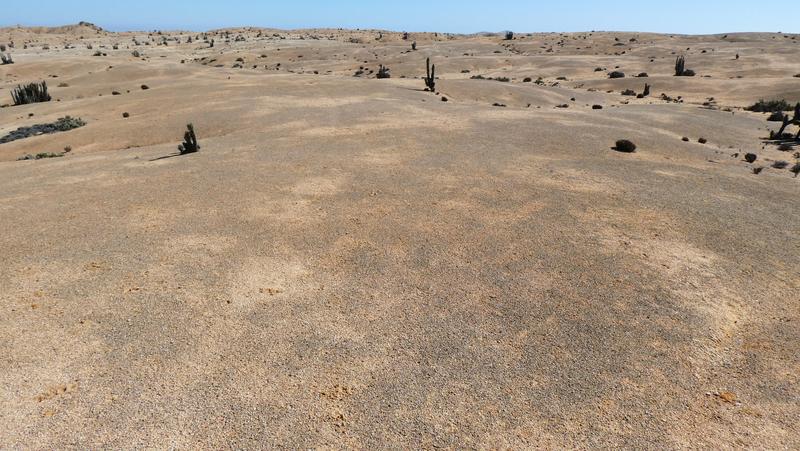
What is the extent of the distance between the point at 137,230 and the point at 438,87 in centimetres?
3107

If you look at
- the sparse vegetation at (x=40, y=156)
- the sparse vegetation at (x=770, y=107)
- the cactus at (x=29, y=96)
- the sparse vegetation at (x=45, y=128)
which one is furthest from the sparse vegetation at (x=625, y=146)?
the cactus at (x=29, y=96)

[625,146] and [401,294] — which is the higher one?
[625,146]

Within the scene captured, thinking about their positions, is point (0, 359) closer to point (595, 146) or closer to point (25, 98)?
point (595, 146)

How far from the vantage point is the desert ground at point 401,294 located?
653 centimetres

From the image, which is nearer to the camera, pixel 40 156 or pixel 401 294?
pixel 401 294

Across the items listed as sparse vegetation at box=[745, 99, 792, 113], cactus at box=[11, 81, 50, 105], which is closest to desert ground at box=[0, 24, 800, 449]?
sparse vegetation at box=[745, 99, 792, 113]

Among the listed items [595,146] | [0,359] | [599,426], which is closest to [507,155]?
[595,146]

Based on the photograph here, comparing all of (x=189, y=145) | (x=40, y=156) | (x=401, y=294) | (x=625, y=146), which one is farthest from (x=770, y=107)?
(x=40, y=156)

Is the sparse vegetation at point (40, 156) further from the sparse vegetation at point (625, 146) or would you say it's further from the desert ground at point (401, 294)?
the sparse vegetation at point (625, 146)

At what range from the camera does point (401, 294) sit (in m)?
9.40

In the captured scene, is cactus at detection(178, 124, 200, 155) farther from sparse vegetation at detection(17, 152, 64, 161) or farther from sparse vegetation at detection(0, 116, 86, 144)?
sparse vegetation at detection(0, 116, 86, 144)

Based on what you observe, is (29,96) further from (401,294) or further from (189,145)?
(401,294)

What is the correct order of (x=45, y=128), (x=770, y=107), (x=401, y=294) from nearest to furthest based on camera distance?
(x=401, y=294) → (x=45, y=128) → (x=770, y=107)

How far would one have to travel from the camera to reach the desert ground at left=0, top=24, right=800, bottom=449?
6531 mm
